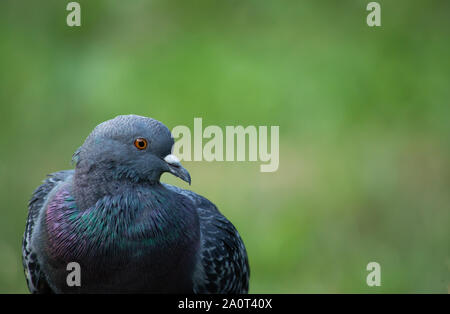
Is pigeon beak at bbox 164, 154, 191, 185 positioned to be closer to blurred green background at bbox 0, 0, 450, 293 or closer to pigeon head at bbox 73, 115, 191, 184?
pigeon head at bbox 73, 115, 191, 184

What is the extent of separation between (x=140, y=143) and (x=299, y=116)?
15.6ft

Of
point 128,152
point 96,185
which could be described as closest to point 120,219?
point 96,185

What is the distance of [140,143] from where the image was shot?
3854mm

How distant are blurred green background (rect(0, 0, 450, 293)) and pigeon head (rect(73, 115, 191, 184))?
3.21 meters

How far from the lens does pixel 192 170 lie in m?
7.81

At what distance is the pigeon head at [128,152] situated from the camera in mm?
3818

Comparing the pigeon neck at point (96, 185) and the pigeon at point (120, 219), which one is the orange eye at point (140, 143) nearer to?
the pigeon at point (120, 219)

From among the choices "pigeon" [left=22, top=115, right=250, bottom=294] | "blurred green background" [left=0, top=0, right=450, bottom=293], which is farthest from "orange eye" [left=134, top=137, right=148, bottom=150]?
"blurred green background" [left=0, top=0, right=450, bottom=293]

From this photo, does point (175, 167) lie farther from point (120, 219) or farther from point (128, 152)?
point (120, 219)

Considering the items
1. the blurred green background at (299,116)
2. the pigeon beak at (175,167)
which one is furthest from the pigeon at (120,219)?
the blurred green background at (299,116)

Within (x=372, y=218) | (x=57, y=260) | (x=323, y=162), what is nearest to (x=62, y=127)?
(x=323, y=162)

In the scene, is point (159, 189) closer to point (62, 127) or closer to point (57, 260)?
point (57, 260)

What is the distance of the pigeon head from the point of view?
12.5 feet
